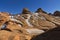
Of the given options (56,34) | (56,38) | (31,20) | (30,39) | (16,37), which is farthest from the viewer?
(31,20)

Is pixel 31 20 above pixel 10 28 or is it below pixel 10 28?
above

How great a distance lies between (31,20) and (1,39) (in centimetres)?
3212

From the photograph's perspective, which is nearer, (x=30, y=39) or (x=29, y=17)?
(x=30, y=39)

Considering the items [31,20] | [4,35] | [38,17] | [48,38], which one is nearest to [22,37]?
[4,35]

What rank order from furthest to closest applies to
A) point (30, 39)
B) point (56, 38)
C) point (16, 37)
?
point (30, 39) → point (16, 37) → point (56, 38)

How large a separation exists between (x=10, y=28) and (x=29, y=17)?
26.8 metres

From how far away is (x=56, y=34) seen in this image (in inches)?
920

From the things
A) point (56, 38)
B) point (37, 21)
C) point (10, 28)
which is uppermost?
point (37, 21)

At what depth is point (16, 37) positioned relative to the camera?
982 inches

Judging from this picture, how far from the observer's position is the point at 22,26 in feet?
151

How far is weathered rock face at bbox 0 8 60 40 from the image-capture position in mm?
26250

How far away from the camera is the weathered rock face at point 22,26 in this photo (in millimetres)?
26250

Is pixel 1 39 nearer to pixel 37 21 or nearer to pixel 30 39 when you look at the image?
pixel 30 39

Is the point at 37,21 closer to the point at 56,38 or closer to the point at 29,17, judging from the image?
the point at 29,17
